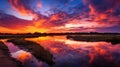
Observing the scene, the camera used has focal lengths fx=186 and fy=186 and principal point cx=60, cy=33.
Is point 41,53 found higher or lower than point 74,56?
higher

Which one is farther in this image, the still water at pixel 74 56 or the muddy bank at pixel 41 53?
the muddy bank at pixel 41 53

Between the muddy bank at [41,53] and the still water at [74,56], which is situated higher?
the muddy bank at [41,53]

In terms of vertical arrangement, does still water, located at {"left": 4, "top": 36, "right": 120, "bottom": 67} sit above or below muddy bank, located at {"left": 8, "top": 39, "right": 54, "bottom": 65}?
below

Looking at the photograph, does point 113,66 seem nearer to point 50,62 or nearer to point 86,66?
point 86,66

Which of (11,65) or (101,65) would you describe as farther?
(101,65)

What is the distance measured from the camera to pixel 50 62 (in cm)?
2306

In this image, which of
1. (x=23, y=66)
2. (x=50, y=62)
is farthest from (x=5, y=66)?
(x=50, y=62)

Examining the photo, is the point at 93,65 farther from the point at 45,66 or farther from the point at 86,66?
the point at 45,66

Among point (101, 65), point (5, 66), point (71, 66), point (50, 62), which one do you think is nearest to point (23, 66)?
point (5, 66)

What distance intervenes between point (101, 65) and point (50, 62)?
6.17 m

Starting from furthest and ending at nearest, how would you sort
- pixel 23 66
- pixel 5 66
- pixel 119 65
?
1. pixel 119 65
2. pixel 23 66
3. pixel 5 66

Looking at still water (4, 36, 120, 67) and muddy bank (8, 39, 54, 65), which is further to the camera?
muddy bank (8, 39, 54, 65)

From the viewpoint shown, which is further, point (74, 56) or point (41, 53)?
point (41, 53)

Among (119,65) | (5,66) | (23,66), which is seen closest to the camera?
(5,66)
